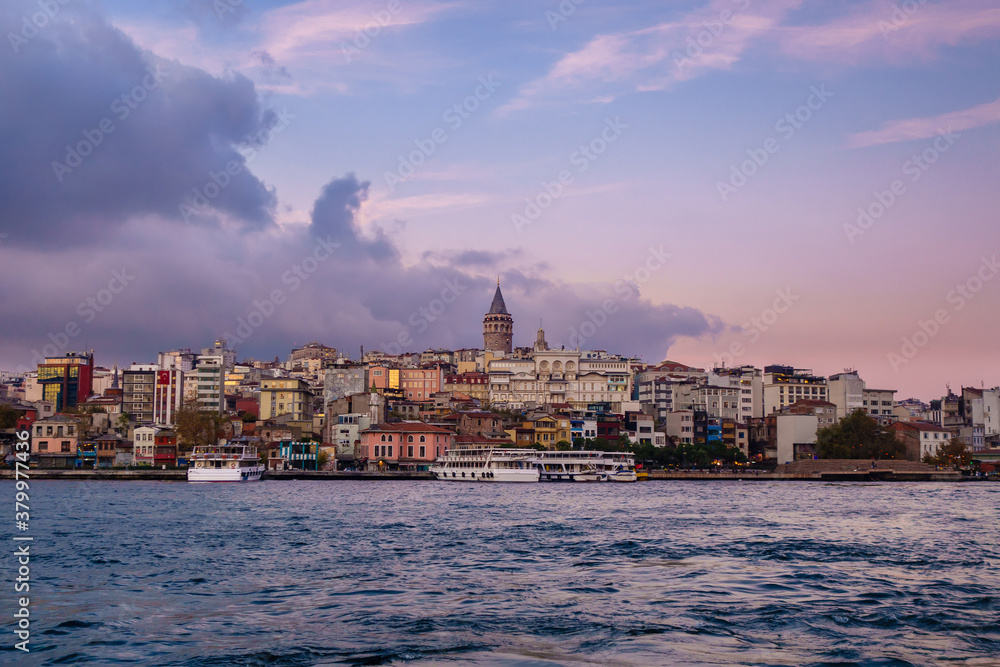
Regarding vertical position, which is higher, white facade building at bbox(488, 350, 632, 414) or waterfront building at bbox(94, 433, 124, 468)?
white facade building at bbox(488, 350, 632, 414)

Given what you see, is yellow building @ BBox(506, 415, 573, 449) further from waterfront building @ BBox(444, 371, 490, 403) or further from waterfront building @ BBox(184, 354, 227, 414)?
waterfront building @ BBox(444, 371, 490, 403)

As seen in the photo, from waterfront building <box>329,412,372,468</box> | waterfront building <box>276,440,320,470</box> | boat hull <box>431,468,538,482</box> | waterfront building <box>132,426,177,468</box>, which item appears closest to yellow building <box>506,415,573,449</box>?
waterfront building <box>329,412,372,468</box>

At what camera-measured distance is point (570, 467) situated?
75.6 metres

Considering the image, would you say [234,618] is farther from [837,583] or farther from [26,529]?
[26,529]

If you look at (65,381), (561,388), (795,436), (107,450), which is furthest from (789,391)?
(65,381)

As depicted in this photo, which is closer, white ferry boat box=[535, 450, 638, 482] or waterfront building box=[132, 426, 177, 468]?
white ferry boat box=[535, 450, 638, 482]

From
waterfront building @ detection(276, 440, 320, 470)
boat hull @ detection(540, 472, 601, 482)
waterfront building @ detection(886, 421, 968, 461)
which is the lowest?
boat hull @ detection(540, 472, 601, 482)

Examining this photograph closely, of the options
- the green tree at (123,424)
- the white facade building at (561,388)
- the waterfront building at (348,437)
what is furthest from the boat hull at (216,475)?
the white facade building at (561,388)

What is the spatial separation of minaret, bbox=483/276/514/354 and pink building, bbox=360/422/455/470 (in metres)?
75.0

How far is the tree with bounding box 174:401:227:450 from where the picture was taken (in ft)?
255

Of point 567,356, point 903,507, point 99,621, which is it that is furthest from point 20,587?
point 567,356

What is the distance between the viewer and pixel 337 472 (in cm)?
7462

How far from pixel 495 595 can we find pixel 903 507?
28582 millimetres

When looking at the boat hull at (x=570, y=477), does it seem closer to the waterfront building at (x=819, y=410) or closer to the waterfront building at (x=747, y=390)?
the waterfront building at (x=819, y=410)
